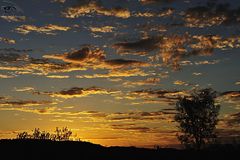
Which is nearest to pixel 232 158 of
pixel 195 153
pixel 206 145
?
pixel 195 153

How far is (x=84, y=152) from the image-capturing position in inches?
1292

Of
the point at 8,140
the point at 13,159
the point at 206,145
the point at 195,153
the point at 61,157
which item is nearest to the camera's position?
the point at 13,159

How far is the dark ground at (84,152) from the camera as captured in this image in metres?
30.4

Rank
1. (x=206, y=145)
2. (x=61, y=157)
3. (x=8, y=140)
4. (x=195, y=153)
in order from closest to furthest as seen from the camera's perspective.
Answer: (x=61, y=157) < (x=8, y=140) < (x=195, y=153) < (x=206, y=145)

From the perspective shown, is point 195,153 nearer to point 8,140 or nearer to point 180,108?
point 8,140

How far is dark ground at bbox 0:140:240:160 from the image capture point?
30.4 metres

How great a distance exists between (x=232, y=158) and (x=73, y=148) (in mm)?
15460

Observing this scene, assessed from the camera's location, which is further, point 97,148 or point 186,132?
point 186,132

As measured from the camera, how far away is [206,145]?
74125mm

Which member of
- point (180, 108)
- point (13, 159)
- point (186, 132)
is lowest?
point (13, 159)

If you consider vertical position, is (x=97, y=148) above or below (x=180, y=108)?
below

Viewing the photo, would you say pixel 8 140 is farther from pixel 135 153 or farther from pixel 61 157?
pixel 135 153

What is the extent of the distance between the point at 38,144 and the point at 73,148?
2.91 metres

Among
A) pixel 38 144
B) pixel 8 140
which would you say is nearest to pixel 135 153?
pixel 38 144
